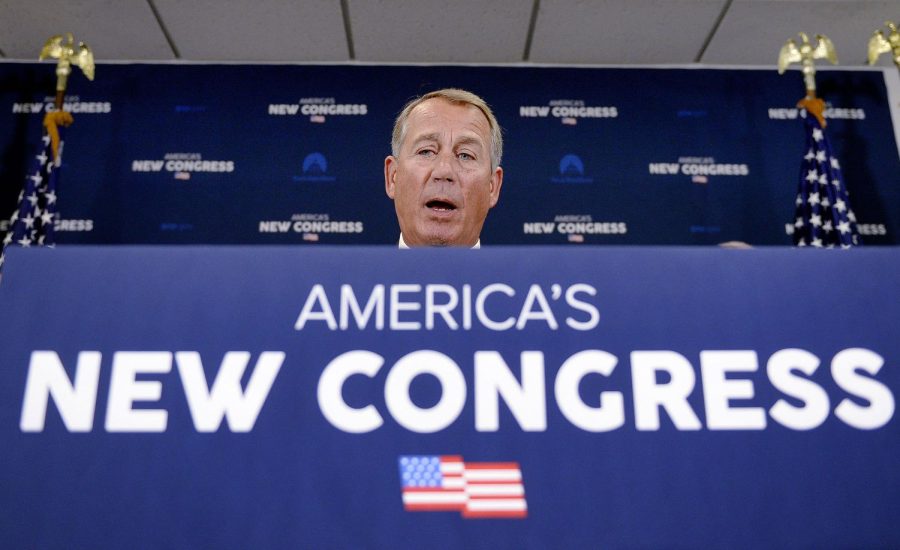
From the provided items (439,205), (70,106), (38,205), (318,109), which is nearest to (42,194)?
(38,205)

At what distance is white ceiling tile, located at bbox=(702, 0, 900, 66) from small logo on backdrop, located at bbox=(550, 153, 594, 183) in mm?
933

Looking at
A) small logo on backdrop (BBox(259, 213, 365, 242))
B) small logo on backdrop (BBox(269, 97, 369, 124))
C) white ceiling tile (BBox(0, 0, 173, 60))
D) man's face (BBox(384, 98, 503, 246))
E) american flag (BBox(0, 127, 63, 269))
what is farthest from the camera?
small logo on backdrop (BBox(269, 97, 369, 124))

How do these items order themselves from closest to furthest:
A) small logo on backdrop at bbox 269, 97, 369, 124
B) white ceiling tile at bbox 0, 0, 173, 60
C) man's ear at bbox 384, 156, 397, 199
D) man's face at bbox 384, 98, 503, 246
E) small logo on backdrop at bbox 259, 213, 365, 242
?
man's face at bbox 384, 98, 503, 246 < man's ear at bbox 384, 156, 397, 199 < white ceiling tile at bbox 0, 0, 173, 60 < small logo on backdrop at bbox 259, 213, 365, 242 < small logo on backdrop at bbox 269, 97, 369, 124

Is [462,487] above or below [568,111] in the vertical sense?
below

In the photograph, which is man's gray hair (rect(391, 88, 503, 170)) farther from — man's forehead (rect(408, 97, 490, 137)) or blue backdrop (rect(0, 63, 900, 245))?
blue backdrop (rect(0, 63, 900, 245))

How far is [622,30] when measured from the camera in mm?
3309

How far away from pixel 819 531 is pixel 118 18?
365 cm

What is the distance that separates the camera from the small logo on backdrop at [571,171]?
3408 mm

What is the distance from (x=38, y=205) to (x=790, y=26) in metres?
3.87

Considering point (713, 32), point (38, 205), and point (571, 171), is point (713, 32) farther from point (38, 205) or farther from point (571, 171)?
point (38, 205)

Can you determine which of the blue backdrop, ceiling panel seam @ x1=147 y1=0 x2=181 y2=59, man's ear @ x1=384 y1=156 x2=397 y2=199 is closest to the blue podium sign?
man's ear @ x1=384 y1=156 x2=397 y2=199

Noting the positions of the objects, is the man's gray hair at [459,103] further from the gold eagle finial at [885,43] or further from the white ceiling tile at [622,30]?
the gold eagle finial at [885,43]

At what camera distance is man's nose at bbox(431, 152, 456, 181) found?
1.56 metres

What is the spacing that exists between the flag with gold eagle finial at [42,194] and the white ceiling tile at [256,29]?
735 millimetres
